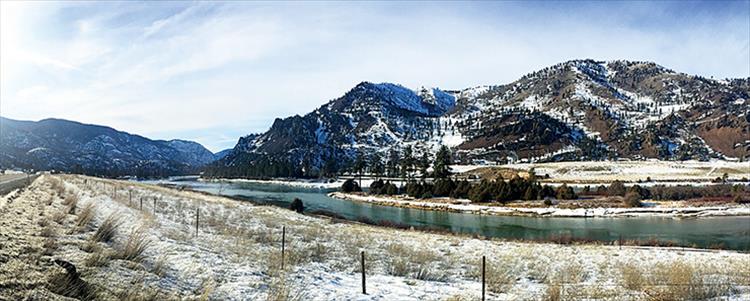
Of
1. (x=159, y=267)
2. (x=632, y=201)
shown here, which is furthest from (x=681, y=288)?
(x=632, y=201)

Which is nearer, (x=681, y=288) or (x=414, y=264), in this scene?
(x=681, y=288)

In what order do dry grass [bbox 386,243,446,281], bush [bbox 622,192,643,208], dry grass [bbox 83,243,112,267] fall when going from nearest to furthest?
dry grass [bbox 83,243,112,267]
dry grass [bbox 386,243,446,281]
bush [bbox 622,192,643,208]

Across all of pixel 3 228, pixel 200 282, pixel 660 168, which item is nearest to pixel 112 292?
pixel 200 282

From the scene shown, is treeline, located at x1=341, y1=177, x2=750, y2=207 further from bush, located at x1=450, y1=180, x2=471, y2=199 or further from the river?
the river

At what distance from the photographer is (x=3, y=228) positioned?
43.9ft

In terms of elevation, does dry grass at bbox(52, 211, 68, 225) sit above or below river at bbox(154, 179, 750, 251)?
above

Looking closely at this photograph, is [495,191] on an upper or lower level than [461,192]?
upper

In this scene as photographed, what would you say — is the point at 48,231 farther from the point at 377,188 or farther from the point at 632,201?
the point at 377,188

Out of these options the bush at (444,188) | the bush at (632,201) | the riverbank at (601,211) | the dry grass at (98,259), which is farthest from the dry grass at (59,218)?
the bush at (444,188)

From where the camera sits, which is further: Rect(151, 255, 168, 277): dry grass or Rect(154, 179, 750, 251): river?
Rect(154, 179, 750, 251): river

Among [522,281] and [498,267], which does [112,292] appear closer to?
[522,281]

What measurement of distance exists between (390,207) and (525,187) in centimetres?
2003

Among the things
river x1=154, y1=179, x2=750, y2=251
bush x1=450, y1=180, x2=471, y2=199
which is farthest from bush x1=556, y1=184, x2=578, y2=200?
river x1=154, y1=179, x2=750, y2=251

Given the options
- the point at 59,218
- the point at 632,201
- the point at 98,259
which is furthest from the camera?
the point at 632,201
